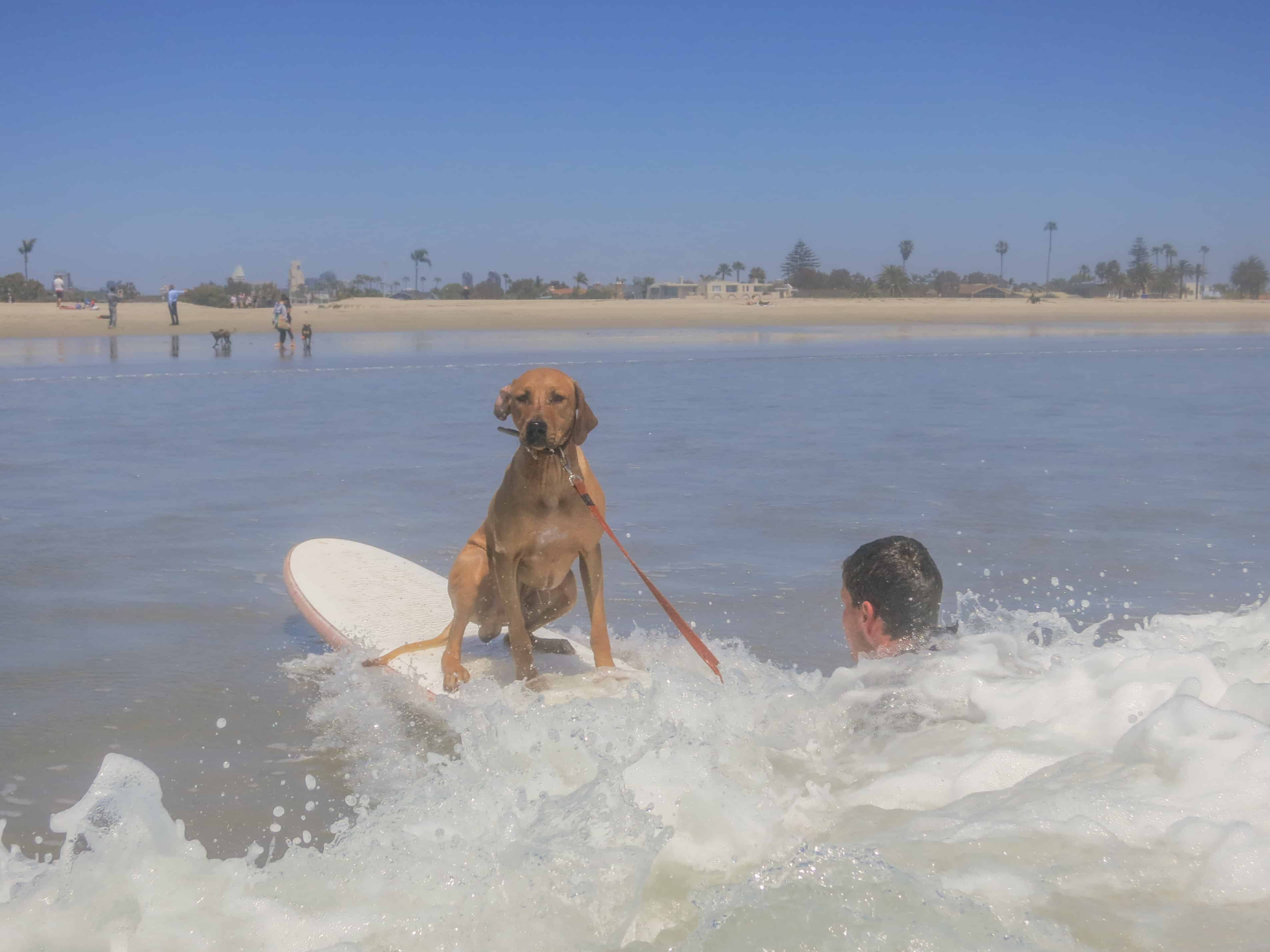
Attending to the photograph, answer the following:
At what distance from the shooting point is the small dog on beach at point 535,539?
3.84 metres

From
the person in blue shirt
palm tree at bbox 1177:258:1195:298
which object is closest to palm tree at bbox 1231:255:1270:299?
palm tree at bbox 1177:258:1195:298

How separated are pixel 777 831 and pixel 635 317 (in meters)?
53.1

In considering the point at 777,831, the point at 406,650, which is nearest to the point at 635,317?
the point at 406,650

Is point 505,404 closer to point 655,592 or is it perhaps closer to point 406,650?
point 655,592

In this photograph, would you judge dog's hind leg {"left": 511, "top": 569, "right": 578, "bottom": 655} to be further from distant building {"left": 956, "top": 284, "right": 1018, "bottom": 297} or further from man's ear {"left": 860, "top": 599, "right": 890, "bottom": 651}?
distant building {"left": 956, "top": 284, "right": 1018, "bottom": 297}

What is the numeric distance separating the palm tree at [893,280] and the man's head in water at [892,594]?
9423cm

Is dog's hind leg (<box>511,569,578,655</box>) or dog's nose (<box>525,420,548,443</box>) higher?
dog's nose (<box>525,420,548,443</box>)

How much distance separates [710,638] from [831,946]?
2850 mm

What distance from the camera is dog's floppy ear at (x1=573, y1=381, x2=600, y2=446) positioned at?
12.9ft

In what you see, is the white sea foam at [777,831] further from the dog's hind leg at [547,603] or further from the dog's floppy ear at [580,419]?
the dog's floppy ear at [580,419]

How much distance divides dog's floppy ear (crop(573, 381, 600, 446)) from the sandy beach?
3660 centimetres

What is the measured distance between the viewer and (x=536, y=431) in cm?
373

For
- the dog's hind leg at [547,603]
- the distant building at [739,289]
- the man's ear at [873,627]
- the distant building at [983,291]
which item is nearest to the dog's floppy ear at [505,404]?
the dog's hind leg at [547,603]

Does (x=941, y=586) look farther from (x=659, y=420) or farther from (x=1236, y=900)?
(x=659, y=420)
